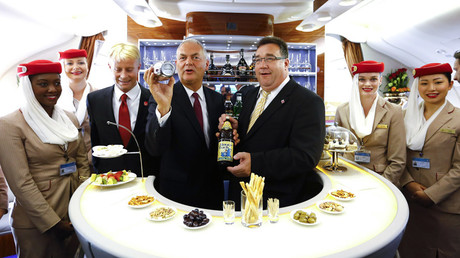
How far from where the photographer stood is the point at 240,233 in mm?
1403

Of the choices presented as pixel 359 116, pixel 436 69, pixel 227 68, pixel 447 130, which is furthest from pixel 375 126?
pixel 227 68

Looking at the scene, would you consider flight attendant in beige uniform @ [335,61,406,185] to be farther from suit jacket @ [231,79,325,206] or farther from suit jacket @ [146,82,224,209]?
suit jacket @ [146,82,224,209]

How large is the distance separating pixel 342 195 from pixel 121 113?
1.98m

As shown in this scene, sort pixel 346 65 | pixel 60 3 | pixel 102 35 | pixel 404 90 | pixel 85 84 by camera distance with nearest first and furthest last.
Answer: pixel 85 84
pixel 60 3
pixel 102 35
pixel 404 90
pixel 346 65

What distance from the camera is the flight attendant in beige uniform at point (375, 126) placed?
259 cm

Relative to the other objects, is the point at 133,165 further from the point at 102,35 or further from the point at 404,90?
the point at 404,90

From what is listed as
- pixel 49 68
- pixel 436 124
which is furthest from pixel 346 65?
pixel 49 68

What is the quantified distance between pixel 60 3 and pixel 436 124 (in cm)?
544

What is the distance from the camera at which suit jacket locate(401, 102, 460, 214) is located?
244 cm

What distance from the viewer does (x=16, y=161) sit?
2033mm

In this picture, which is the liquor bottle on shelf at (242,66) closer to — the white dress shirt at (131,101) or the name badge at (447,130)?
the white dress shirt at (131,101)

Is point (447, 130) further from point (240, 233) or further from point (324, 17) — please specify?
point (324, 17)

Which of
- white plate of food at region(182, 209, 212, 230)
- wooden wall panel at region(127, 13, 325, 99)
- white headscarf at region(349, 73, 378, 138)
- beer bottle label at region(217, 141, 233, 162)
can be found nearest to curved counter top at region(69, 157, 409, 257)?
white plate of food at region(182, 209, 212, 230)

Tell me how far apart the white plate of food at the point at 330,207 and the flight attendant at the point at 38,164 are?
193 centimetres
